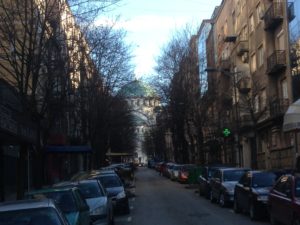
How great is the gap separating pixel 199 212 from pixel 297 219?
33.1 ft

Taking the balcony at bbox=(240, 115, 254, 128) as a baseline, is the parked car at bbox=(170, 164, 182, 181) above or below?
below

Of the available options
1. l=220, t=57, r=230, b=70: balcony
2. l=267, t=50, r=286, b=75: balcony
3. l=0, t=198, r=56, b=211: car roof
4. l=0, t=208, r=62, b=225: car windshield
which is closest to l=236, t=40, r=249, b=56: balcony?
l=220, t=57, r=230, b=70: balcony

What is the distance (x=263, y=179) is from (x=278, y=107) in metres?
23.5

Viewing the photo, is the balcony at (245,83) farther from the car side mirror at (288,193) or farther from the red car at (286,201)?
the car side mirror at (288,193)

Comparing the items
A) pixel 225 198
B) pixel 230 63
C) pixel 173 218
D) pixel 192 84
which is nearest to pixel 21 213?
pixel 173 218

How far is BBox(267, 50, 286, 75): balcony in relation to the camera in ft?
138

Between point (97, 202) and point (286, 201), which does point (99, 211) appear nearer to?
point (97, 202)

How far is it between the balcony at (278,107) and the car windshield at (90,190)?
25.2 meters

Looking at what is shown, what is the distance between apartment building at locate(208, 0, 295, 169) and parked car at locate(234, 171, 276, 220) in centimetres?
1594

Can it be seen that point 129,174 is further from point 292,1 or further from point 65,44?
point 65,44

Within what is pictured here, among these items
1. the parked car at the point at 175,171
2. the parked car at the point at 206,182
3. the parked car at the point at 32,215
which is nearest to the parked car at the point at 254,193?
the parked car at the point at 206,182

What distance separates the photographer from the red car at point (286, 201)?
1316 centimetres

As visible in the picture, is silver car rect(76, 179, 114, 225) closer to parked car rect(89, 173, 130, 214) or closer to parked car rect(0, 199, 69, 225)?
parked car rect(89, 173, 130, 214)

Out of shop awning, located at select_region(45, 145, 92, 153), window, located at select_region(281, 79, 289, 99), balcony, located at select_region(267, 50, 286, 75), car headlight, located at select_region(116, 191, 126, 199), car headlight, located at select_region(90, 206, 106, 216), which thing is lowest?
car headlight, located at select_region(90, 206, 106, 216)
